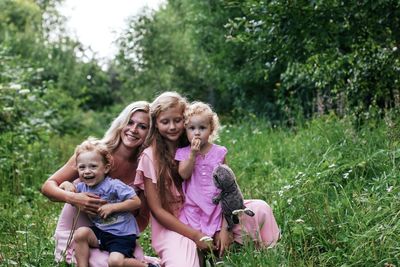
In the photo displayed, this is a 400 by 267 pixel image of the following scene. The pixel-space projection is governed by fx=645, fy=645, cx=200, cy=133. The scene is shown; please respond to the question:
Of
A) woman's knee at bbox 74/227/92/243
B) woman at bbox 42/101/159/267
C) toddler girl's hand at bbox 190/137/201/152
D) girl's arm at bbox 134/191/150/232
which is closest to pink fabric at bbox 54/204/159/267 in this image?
woman at bbox 42/101/159/267

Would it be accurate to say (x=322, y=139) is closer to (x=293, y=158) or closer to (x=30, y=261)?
(x=293, y=158)

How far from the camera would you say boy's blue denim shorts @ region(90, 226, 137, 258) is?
4.22 meters

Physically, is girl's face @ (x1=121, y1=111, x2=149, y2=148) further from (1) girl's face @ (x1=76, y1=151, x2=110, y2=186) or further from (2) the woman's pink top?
(1) girl's face @ (x1=76, y1=151, x2=110, y2=186)

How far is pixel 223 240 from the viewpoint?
14.2 feet

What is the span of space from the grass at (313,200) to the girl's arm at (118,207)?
0.62 m

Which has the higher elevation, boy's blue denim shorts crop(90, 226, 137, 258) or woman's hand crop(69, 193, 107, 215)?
woman's hand crop(69, 193, 107, 215)

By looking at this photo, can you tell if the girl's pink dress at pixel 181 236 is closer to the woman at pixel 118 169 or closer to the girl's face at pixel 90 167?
the woman at pixel 118 169

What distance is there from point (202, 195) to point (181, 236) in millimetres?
315

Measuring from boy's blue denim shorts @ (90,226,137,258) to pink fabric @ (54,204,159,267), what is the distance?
5cm

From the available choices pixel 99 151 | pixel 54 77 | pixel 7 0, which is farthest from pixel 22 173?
pixel 7 0

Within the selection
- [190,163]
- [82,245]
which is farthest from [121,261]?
[190,163]

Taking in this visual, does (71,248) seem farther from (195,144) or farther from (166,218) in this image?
(195,144)

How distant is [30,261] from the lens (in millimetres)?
4480

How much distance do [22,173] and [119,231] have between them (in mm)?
4075
